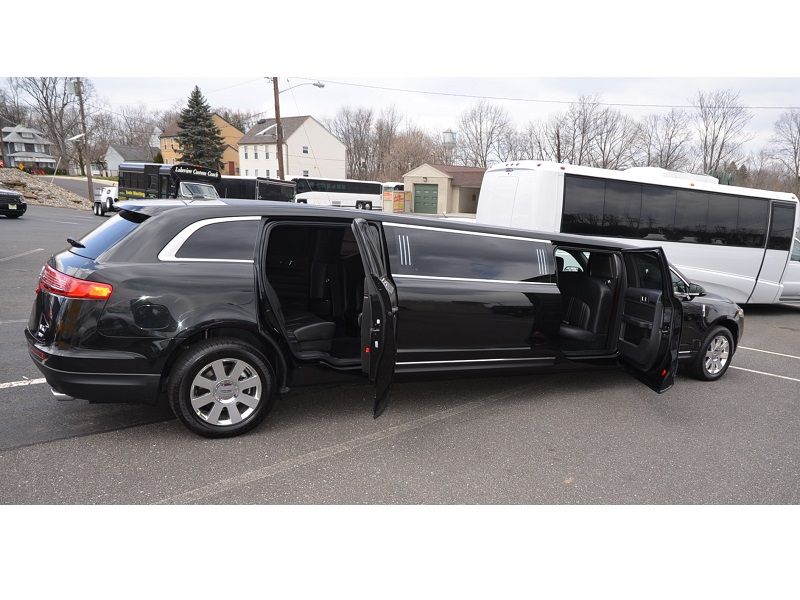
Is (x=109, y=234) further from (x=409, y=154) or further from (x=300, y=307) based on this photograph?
(x=409, y=154)

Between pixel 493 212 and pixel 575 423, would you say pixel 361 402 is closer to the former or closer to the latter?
pixel 575 423

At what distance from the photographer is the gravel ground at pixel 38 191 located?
1390 inches

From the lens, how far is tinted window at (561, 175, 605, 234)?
10078 mm

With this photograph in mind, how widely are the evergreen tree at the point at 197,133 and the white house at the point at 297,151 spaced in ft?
37.0

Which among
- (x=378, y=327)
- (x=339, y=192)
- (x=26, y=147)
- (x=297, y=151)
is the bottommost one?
(x=378, y=327)

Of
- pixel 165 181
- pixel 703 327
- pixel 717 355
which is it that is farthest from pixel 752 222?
pixel 165 181

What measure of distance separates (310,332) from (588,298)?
2944mm

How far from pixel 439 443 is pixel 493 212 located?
24.5ft

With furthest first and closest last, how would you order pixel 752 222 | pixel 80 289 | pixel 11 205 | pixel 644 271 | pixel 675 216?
pixel 11 205 < pixel 752 222 < pixel 675 216 < pixel 644 271 < pixel 80 289

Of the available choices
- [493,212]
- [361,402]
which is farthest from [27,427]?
[493,212]

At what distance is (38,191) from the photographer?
3638 cm

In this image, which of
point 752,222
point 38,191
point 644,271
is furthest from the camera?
point 38,191

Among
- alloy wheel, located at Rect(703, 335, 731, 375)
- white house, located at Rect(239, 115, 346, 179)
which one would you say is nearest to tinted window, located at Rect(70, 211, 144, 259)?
alloy wheel, located at Rect(703, 335, 731, 375)

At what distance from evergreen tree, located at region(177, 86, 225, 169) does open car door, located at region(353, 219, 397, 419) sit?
58650 millimetres
